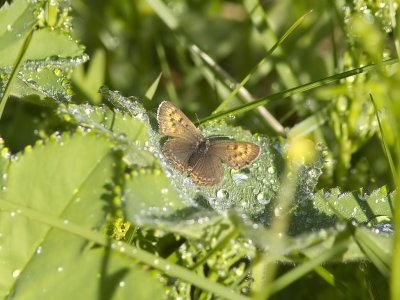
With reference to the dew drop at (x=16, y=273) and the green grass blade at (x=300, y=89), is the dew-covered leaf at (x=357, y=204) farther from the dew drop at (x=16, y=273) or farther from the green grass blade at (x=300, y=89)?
the dew drop at (x=16, y=273)

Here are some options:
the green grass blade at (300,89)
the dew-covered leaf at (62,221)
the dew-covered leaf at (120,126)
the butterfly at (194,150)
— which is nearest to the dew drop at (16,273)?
the dew-covered leaf at (62,221)

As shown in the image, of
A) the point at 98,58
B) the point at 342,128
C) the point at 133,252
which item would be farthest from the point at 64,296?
the point at 98,58

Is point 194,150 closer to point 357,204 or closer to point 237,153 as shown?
point 237,153

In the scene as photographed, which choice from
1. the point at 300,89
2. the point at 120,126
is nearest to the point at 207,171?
the point at 120,126

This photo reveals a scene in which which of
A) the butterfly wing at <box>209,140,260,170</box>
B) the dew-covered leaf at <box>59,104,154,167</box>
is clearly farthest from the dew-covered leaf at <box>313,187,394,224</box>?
the dew-covered leaf at <box>59,104,154,167</box>

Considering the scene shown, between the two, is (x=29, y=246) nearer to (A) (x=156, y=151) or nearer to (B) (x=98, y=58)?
(A) (x=156, y=151)

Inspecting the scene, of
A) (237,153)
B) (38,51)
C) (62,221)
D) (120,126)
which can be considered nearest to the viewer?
(62,221)
